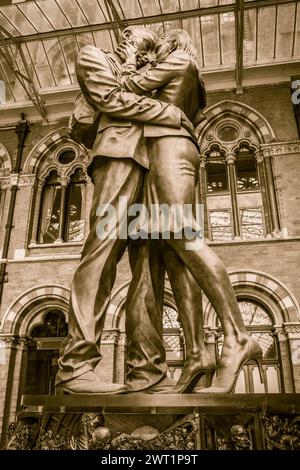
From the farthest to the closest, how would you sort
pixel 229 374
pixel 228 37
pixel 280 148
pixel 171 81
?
pixel 228 37 < pixel 280 148 < pixel 171 81 < pixel 229 374

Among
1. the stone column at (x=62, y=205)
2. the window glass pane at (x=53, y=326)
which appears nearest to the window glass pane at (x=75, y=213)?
the stone column at (x=62, y=205)

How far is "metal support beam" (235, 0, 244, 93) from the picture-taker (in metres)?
8.90

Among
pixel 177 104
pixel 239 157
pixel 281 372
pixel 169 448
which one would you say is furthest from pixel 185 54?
pixel 239 157

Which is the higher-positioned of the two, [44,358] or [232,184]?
[232,184]

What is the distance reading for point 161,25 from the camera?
396 inches

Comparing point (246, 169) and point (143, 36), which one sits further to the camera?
point (246, 169)

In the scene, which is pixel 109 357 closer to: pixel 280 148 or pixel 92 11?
pixel 280 148

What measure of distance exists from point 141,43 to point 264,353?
8103 mm

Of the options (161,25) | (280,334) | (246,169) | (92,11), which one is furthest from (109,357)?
(92,11)

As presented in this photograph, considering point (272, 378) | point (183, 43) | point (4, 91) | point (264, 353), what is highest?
point (4, 91)

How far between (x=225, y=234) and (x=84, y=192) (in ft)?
12.8

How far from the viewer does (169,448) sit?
1.63 meters
